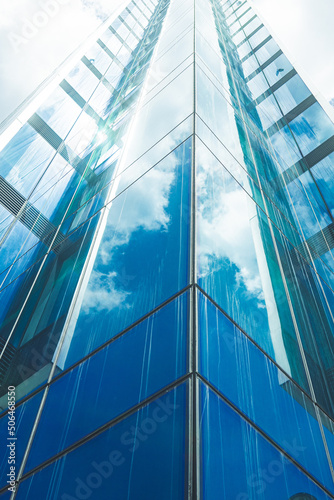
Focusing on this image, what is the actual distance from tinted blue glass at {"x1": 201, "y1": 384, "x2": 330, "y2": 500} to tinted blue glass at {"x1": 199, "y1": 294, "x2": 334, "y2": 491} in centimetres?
22

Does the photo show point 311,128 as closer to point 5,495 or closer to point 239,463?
point 239,463

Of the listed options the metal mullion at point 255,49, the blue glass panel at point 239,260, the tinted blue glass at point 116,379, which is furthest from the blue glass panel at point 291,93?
the tinted blue glass at point 116,379

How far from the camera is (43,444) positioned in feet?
18.0

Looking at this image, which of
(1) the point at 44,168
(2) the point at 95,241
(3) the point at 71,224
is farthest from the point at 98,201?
(1) the point at 44,168

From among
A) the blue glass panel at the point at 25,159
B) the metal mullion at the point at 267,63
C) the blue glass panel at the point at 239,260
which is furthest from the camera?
the metal mullion at the point at 267,63

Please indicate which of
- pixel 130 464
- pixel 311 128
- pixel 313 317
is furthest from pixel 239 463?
pixel 311 128

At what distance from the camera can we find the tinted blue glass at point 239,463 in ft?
13.7

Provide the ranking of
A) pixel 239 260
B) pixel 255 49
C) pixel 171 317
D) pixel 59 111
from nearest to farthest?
1. pixel 171 317
2. pixel 239 260
3. pixel 59 111
4. pixel 255 49

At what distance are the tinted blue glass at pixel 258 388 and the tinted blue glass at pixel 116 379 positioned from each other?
1.25 feet

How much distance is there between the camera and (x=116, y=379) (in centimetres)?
550

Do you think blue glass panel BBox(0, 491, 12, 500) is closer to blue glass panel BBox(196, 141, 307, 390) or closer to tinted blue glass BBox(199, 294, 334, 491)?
tinted blue glass BBox(199, 294, 334, 491)

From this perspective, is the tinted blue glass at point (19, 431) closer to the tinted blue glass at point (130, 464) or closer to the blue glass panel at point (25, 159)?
the tinted blue glass at point (130, 464)

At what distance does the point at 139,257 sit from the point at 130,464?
11.6 ft

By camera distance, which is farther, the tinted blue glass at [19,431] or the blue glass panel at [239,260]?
the blue glass panel at [239,260]
